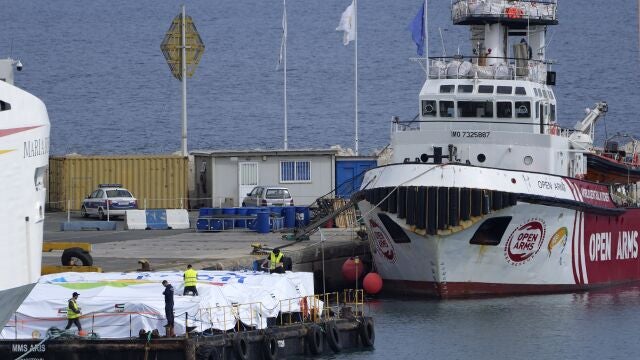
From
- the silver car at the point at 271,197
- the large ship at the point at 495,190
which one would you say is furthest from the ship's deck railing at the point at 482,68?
the silver car at the point at 271,197

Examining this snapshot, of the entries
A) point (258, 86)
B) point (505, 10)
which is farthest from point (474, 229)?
point (258, 86)

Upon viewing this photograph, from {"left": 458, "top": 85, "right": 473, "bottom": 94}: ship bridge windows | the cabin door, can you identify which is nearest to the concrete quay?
{"left": 458, "top": 85, "right": 473, "bottom": 94}: ship bridge windows

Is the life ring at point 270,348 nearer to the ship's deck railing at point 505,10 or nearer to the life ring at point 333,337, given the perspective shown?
the life ring at point 333,337

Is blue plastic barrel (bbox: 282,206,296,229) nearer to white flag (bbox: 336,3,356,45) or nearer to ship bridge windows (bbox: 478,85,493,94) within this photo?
ship bridge windows (bbox: 478,85,493,94)

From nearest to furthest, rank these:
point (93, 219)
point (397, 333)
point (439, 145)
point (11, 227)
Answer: point (11, 227) < point (397, 333) < point (439, 145) < point (93, 219)

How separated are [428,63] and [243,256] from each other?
30.5ft

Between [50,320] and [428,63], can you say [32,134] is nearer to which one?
[50,320]

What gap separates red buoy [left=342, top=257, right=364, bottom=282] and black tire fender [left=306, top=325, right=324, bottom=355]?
10.5 metres

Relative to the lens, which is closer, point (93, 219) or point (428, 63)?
point (428, 63)

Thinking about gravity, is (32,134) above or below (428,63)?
below

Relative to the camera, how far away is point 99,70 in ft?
586

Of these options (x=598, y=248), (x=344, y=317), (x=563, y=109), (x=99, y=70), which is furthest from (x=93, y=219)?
(x=99, y=70)

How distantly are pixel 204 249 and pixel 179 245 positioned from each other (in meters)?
1.83

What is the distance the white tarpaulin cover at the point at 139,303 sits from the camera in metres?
26.8
